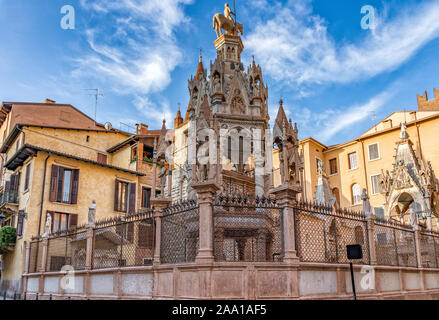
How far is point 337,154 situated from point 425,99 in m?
10.00

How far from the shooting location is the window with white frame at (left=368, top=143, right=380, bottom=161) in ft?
125

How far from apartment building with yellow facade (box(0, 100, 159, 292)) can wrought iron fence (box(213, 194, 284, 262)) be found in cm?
1406

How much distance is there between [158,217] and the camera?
1150 cm

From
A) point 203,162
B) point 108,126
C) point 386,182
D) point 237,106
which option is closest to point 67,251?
point 203,162

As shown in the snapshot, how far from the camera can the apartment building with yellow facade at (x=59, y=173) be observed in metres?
24.9

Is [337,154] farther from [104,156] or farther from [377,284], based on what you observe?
[377,284]

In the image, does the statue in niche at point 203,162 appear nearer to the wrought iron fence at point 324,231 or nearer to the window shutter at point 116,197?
the wrought iron fence at point 324,231

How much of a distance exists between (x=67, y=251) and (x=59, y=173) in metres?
11.6

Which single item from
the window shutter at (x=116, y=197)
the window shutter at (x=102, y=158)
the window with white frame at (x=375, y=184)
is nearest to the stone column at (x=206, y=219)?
the window shutter at (x=116, y=197)

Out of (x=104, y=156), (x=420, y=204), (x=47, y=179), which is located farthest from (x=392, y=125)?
(x=47, y=179)

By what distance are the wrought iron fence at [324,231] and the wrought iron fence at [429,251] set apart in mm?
5255

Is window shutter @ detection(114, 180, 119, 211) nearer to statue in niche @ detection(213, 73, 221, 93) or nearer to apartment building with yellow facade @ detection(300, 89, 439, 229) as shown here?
apartment building with yellow facade @ detection(300, 89, 439, 229)

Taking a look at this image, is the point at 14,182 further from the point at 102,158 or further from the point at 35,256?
the point at 35,256
